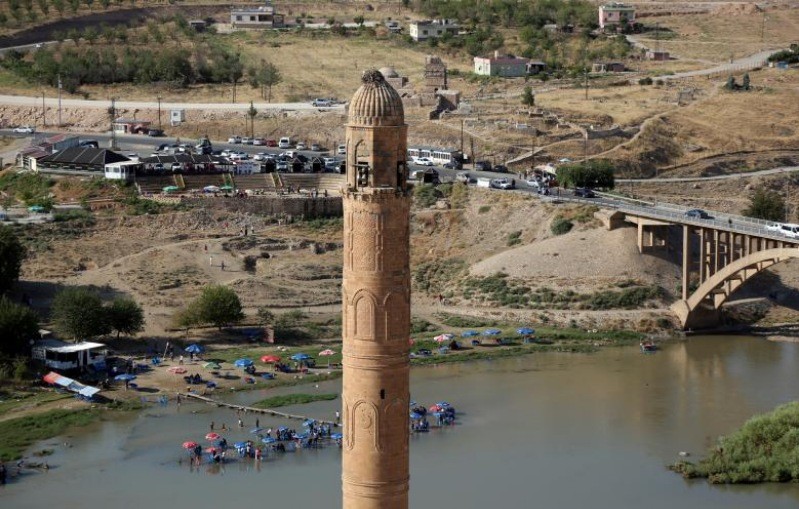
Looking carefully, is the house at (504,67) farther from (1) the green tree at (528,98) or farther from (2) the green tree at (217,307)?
(2) the green tree at (217,307)

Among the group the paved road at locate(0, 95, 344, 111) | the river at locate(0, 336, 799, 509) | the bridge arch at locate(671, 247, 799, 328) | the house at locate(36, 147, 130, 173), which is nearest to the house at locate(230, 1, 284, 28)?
the paved road at locate(0, 95, 344, 111)

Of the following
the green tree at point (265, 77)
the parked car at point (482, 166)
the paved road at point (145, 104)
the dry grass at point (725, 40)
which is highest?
the dry grass at point (725, 40)

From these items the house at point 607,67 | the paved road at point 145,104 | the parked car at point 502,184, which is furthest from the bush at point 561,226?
the house at point 607,67

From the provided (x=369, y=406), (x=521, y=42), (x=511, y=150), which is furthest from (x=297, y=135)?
(x=369, y=406)

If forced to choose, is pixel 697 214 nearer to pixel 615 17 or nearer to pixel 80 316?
pixel 80 316

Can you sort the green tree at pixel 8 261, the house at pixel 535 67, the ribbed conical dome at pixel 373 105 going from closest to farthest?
the ribbed conical dome at pixel 373 105 < the green tree at pixel 8 261 < the house at pixel 535 67
